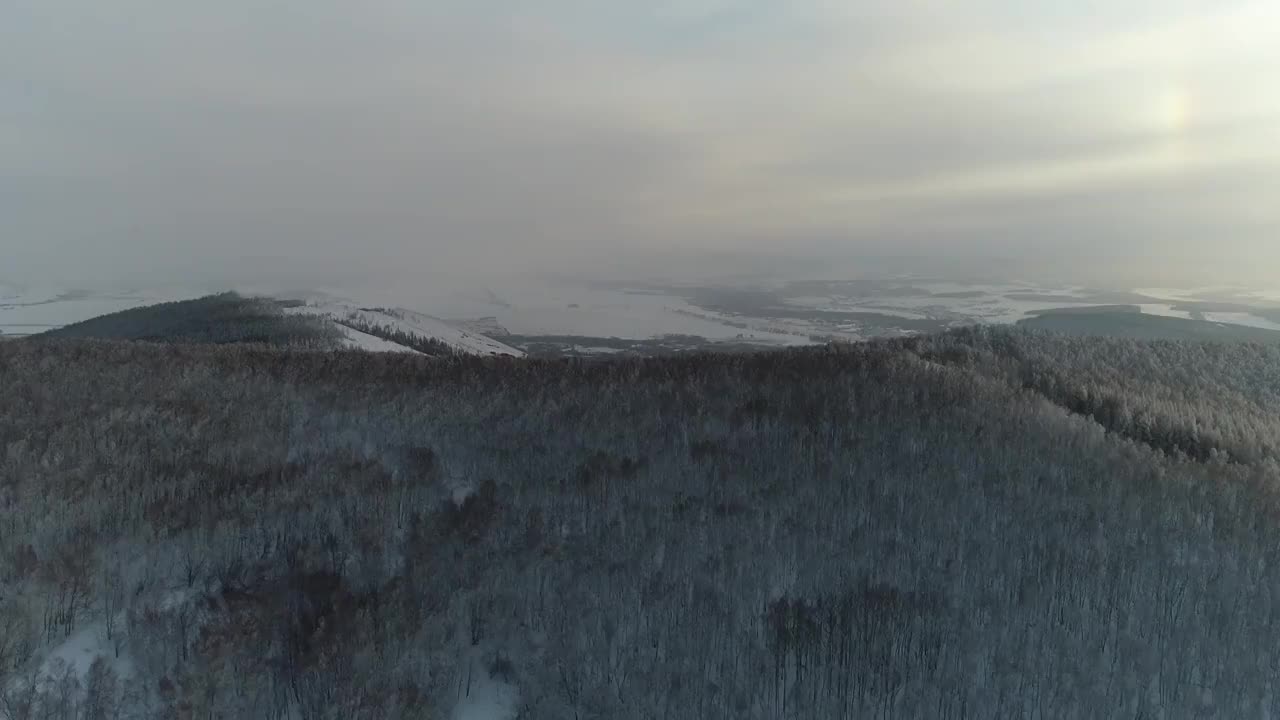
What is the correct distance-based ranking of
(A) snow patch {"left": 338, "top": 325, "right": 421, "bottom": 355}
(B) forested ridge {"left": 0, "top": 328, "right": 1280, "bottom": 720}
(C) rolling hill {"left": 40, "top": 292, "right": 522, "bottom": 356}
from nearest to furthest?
1. (B) forested ridge {"left": 0, "top": 328, "right": 1280, "bottom": 720}
2. (A) snow patch {"left": 338, "top": 325, "right": 421, "bottom": 355}
3. (C) rolling hill {"left": 40, "top": 292, "right": 522, "bottom": 356}

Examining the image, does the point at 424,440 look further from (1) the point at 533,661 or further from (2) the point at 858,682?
(2) the point at 858,682

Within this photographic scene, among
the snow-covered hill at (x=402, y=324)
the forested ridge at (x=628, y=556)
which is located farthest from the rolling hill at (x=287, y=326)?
the forested ridge at (x=628, y=556)

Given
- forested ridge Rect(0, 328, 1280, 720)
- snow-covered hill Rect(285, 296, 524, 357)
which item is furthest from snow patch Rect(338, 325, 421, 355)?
forested ridge Rect(0, 328, 1280, 720)

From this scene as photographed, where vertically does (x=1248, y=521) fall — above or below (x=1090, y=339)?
below

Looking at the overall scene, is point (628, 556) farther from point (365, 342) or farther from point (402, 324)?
point (402, 324)

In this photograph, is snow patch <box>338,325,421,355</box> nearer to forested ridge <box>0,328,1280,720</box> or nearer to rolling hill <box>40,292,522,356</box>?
rolling hill <box>40,292,522,356</box>

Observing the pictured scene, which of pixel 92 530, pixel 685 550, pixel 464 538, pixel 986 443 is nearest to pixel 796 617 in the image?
pixel 685 550

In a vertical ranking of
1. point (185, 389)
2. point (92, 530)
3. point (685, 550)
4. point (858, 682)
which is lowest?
point (858, 682)
